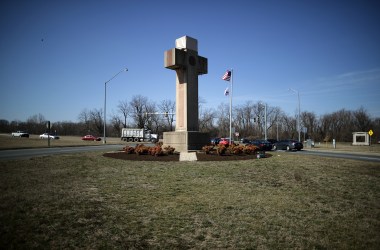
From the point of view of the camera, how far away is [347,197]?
7688 mm

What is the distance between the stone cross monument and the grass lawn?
7.56 meters

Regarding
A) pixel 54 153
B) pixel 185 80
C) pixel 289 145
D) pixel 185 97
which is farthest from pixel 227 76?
pixel 54 153

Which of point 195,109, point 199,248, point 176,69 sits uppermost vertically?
point 176,69

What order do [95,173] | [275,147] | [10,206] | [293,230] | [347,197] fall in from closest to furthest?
[293,230] < [10,206] < [347,197] < [95,173] < [275,147]

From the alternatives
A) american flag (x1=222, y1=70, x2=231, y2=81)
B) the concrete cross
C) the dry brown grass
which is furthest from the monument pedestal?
the dry brown grass

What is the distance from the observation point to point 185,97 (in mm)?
18719

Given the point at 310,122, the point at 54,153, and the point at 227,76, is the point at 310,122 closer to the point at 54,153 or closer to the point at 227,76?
the point at 227,76

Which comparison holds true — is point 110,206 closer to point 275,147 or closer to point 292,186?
point 292,186

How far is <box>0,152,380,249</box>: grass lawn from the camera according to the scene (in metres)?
4.55

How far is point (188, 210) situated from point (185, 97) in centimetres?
1326

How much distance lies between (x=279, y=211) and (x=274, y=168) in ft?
19.6

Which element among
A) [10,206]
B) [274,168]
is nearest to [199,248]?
[10,206]

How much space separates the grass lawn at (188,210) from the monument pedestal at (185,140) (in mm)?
7206

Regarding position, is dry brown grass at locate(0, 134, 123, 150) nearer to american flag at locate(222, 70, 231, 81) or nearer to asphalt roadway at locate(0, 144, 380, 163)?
asphalt roadway at locate(0, 144, 380, 163)
